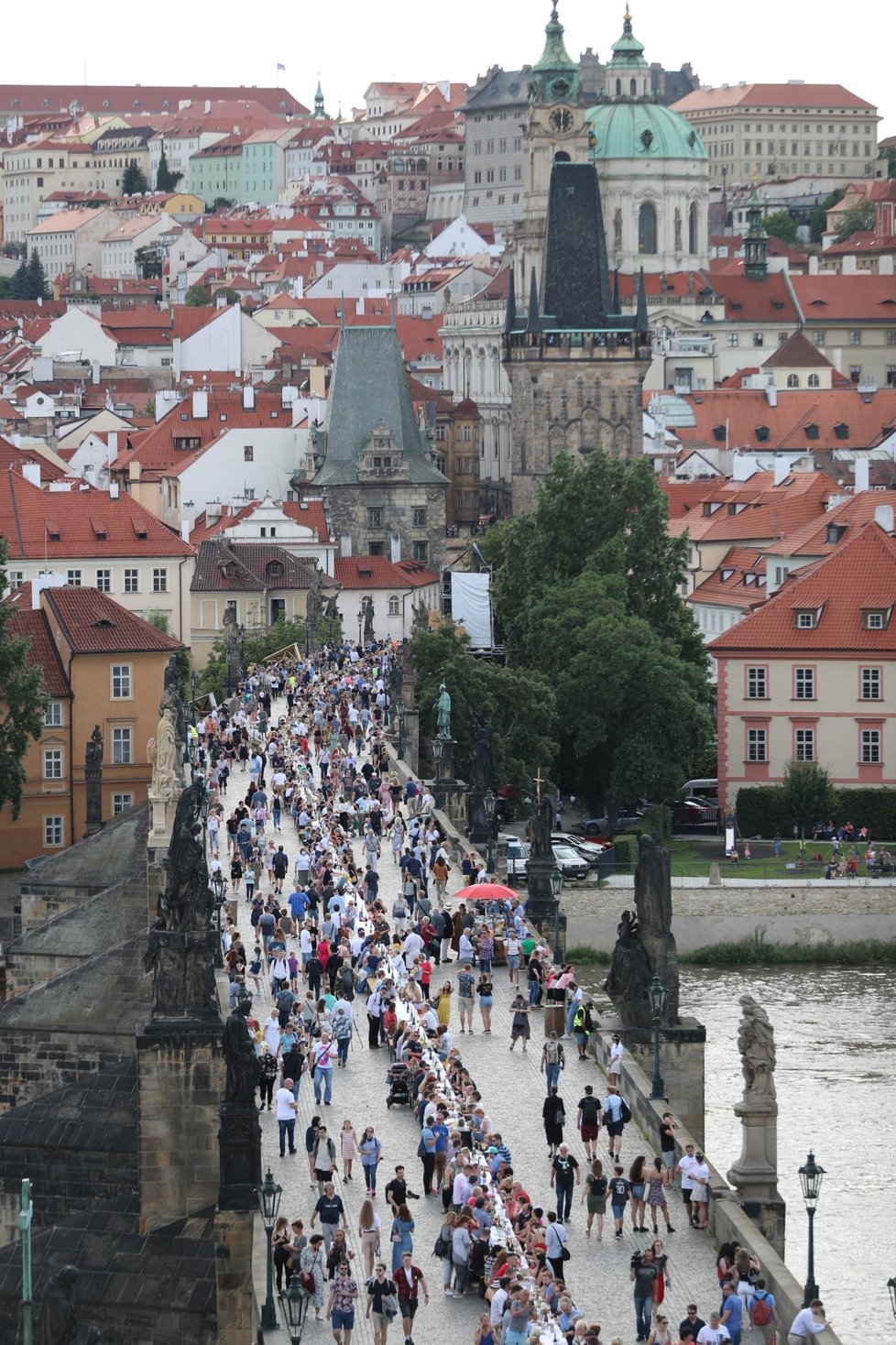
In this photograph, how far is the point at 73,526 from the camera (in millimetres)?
77875

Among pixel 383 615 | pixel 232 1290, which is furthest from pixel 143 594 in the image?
pixel 232 1290

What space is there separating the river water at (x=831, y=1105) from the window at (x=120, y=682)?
13.3 metres

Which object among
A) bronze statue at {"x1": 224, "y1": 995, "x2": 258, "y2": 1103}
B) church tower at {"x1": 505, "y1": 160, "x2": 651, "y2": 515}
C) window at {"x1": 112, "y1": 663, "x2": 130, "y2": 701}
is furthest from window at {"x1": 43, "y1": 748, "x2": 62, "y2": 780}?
church tower at {"x1": 505, "y1": 160, "x2": 651, "y2": 515}

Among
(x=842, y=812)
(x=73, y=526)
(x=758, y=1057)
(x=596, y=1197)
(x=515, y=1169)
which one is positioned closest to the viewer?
(x=596, y=1197)

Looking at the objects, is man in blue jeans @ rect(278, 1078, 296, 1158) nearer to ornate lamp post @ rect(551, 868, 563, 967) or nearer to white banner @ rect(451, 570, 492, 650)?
ornate lamp post @ rect(551, 868, 563, 967)

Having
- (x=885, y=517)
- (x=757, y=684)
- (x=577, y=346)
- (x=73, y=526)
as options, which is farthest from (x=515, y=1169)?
(x=577, y=346)

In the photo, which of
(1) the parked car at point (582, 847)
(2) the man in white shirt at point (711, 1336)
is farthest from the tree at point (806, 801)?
(2) the man in white shirt at point (711, 1336)

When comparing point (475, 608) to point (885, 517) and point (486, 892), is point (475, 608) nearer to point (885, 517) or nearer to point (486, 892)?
point (885, 517)

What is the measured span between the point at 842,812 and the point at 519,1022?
98.7ft

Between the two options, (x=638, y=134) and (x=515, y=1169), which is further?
(x=638, y=134)

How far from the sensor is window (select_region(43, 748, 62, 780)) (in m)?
58.2

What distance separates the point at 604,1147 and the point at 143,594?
2093 inches

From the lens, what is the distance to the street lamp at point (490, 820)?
41306mm

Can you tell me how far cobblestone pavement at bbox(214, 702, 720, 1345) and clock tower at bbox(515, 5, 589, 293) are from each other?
103004mm
